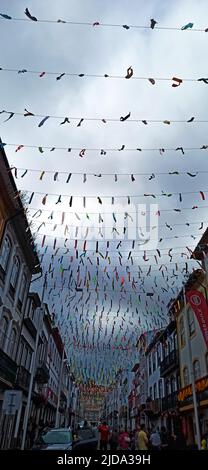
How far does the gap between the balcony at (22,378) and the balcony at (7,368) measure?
2050 mm

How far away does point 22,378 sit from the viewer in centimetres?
2338

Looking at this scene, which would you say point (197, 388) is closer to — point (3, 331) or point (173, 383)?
point (173, 383)

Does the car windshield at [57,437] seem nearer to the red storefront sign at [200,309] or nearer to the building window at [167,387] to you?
the red storefront sign at [200,309]

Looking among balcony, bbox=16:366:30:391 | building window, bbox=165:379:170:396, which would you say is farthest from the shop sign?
balcony, bbox=16:366:30:391

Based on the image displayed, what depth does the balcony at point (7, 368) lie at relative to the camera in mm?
17159

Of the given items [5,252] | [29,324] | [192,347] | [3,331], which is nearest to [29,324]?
[29,324]

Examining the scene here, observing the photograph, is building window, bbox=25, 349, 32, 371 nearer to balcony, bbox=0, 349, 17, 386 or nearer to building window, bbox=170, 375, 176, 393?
balcony, bbox=0, 349, 17, 386

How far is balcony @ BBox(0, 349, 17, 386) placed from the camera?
17.2 m

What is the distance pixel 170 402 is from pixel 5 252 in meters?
21.4

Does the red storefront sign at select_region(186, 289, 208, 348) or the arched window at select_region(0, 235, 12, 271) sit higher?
the arched window at select_region(0, 235, 12, 271)

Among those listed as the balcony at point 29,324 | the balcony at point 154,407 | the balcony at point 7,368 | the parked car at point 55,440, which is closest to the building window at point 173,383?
the balcony at point 154,407

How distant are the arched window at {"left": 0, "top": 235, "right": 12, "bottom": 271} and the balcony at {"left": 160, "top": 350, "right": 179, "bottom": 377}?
55.7 ft
